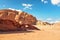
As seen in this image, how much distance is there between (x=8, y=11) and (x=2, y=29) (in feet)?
60.3

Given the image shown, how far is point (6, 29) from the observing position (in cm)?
1422

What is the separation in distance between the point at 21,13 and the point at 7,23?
26344mm

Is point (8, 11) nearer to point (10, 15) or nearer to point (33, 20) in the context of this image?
point (10, 15)

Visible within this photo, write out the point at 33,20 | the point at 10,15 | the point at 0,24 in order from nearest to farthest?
the point at 0,24
the point at 10,15
the point at 33,20

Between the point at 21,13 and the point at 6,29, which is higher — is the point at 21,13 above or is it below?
above

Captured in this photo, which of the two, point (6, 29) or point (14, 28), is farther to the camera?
point (14, 28)

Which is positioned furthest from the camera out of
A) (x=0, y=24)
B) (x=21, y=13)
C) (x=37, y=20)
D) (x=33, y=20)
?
(x=37, y=20)

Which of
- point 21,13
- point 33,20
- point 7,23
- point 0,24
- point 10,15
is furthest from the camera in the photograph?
point 33,20

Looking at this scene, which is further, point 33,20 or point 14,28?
point 33,20

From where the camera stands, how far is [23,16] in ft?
134

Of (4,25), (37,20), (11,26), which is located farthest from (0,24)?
(37,20)

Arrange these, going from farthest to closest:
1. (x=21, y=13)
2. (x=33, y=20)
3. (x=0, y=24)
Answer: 1. (x=33, y=20)
2. (x=21, y=13)
3. (x=0, y=24)

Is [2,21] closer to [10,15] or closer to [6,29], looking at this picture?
[6,29]

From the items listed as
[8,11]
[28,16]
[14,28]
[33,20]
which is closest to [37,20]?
[33,20]
